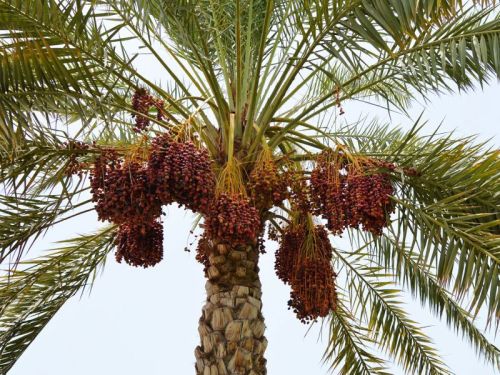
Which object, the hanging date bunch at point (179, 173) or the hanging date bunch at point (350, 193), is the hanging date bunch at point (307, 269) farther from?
the hanging date bunch at point (179, 173)

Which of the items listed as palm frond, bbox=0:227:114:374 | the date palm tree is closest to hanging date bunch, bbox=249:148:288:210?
the date palm tree

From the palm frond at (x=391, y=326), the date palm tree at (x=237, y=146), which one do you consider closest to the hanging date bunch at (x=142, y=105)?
the date palm tree at (x=237, y=146)

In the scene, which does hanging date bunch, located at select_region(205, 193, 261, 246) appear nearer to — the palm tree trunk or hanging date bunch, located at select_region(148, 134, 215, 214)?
hanging date bunch, located at select_region(148, 134, 215, 214)

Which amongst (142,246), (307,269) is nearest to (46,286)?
(142,246)

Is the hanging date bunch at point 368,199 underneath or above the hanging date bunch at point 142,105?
underneath

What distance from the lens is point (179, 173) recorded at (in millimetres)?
4922

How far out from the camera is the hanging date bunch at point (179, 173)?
16.2ft

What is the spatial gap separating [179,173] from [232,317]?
152 centimetres

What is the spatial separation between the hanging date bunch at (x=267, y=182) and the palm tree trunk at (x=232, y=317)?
68cm

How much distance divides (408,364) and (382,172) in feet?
9.82

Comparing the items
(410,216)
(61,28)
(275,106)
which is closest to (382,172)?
(410,216)

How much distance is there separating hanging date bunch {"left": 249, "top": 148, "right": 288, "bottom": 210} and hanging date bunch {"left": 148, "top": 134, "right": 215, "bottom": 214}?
525 mm

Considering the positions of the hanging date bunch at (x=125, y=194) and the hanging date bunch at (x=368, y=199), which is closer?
the hanging date bunch at (x=125, y=194)

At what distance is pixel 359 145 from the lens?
8391mm
